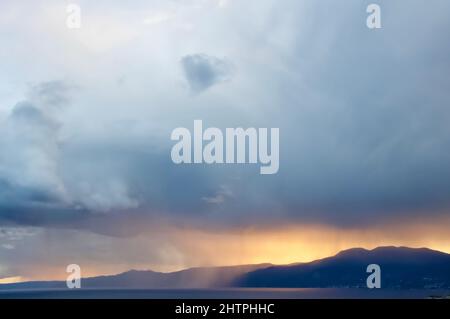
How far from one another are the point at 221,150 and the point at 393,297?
5.27 m

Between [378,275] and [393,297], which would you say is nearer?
[393,297]
